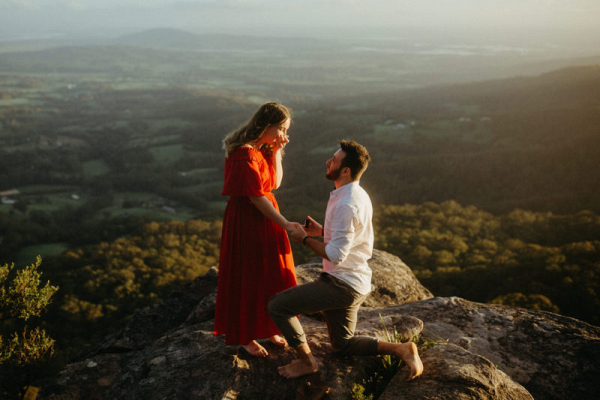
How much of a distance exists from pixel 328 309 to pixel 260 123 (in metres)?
2.22

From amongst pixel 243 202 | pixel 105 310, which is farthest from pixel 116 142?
pixel 243 202

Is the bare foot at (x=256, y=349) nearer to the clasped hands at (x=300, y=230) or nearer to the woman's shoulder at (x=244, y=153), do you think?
the clasped hands at (x=300, y=230)

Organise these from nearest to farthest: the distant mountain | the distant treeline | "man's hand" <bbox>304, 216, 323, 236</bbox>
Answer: "man's hand" <bbox>304, 216, 323, 236</bbox> < the distant treeline < the distant mountain

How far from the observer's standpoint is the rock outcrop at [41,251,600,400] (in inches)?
171

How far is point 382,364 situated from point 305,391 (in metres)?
1.11

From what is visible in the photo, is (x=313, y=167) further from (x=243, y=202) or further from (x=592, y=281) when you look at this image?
(x=243, y=202)

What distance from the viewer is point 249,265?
15.8ft

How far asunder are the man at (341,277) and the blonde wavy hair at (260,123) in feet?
2.65

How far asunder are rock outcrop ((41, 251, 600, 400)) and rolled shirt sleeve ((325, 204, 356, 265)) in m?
1.58

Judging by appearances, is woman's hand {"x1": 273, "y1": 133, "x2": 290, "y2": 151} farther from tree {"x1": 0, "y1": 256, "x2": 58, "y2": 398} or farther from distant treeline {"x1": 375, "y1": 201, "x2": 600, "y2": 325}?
distant treeline {"x1": 375, "y1": 201, "x2": 600, "y2": 325}

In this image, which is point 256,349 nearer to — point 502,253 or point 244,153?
point 244,153

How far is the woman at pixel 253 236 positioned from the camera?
449cm

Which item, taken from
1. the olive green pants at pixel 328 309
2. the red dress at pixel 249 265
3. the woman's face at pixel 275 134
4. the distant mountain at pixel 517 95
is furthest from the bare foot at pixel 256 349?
the distant mountain at pixel 517 95

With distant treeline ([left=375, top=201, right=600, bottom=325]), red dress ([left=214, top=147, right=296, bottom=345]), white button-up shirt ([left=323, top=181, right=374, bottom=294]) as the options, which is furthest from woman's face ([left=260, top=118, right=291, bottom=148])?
distant treeline ([left=375, top=201, right=600, bottom=325])
